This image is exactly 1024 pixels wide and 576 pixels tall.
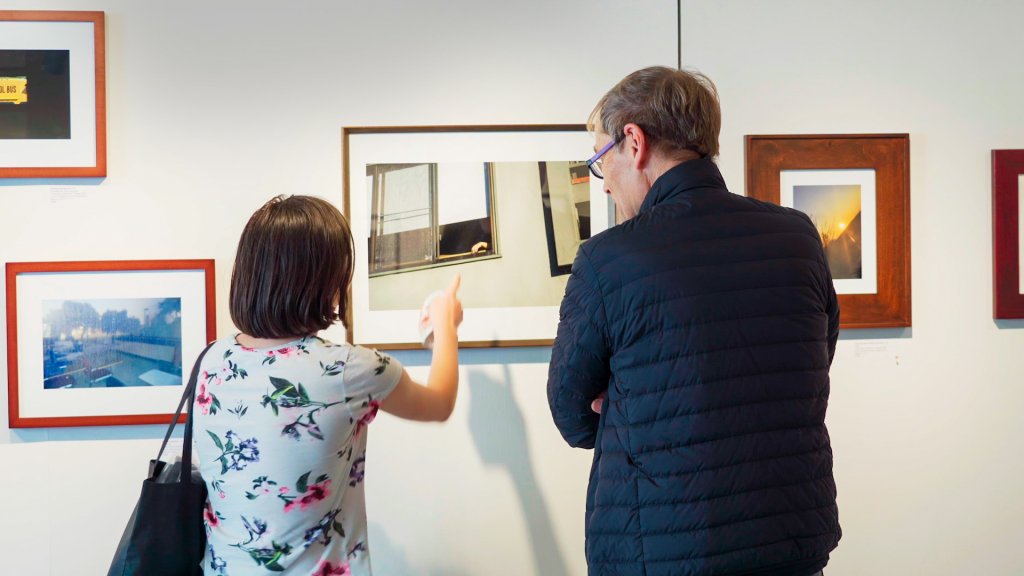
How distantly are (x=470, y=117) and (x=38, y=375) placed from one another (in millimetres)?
1192

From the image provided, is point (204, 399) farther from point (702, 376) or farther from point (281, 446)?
point (702, 376)

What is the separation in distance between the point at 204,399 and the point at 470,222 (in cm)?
79

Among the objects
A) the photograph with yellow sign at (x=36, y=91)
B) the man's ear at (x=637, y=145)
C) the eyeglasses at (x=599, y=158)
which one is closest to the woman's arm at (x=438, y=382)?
the eyeglasses at (x=599, y=158)

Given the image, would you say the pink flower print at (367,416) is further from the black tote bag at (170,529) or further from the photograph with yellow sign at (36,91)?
the photograph with yellow sign at (36,91)

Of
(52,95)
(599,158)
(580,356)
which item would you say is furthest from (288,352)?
(52,95)

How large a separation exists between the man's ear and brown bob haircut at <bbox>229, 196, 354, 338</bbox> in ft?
1.58

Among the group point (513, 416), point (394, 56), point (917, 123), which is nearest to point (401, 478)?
point (513, 416)

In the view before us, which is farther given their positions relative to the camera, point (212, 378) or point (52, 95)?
point (52, 95)

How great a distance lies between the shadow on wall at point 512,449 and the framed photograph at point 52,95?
3.46 feet

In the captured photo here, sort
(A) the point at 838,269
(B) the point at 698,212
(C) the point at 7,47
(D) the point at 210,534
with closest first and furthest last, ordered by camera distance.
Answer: (B) the point at 698,212 → (D) the point at 210,534 → (C) the point at 7,47 → (A) the point at 838,269

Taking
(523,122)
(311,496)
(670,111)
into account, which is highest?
(523,122)

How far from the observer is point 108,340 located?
5.32ft

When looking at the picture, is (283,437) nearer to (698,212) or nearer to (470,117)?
(698,212)

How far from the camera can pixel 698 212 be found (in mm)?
984
